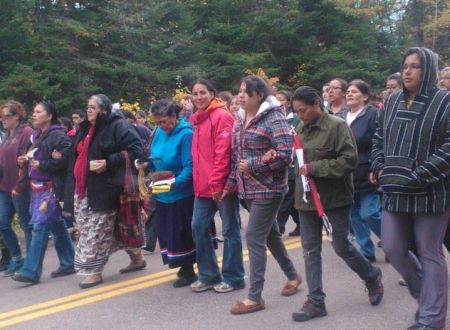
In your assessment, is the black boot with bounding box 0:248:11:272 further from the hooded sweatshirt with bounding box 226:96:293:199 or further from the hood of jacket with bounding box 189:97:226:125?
the hooded sweatshirt with bounding box 226:96:293:199

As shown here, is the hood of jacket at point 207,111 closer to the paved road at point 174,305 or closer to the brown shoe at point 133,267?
the paved road at point 174,305

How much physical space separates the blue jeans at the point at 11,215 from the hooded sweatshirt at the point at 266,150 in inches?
130

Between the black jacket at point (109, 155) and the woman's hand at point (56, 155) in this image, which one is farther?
the woman's hand at point (56, 155)

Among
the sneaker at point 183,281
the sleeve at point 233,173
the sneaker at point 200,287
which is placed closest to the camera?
the sleeve at point 233,173

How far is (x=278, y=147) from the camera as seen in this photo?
5020 mm

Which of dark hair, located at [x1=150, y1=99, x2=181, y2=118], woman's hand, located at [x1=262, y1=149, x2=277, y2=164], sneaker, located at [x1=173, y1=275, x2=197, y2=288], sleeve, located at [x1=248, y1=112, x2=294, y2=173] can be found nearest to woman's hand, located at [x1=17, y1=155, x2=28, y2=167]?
dark hair, located at [x1=150, y1=99, x2=181, y2=118]

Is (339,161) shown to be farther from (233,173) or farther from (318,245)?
(233,173)

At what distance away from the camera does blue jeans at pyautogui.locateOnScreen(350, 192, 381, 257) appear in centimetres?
645

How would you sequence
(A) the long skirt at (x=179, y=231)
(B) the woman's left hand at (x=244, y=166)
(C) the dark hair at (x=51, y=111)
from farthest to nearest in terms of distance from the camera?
(C) the dark hair at (x=51, y=111), (A) the long skirt at (x=179, y=231), (B) the woman's left hand at (x=244, y=166)

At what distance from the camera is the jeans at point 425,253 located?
13.7ft

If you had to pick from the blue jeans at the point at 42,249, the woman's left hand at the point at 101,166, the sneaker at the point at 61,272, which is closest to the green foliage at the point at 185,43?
the blue jeans at the point at 42,249

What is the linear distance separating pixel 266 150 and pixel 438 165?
1.52m

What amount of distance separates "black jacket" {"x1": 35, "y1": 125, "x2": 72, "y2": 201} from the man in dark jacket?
3.11 m

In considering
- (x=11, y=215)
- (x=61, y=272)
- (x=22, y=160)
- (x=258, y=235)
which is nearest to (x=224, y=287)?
(x=258, y=235)
